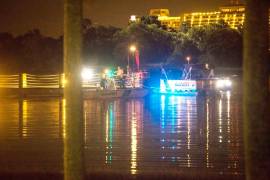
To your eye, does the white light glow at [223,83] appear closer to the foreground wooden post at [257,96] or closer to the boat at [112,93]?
the boat at [112,93]

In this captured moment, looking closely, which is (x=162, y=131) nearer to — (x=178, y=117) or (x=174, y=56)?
(x=178, y=117)

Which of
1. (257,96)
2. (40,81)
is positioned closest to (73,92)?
(257,96)

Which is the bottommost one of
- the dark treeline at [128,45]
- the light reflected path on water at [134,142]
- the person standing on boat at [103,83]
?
the light reflected path on water at [134,142]

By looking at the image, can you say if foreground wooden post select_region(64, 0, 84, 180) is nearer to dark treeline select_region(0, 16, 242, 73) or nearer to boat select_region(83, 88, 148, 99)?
boat select_region(83, 88, 148, 99)

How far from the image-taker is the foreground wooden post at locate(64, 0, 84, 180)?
5.57 m

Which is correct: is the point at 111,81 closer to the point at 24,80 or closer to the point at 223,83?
the point at 24,80

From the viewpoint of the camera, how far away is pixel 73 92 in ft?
18.4

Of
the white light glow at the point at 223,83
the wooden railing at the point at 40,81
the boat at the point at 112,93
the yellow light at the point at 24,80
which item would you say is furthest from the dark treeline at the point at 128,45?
the boat at the point at 112,93

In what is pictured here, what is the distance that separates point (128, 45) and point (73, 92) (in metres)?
73.2

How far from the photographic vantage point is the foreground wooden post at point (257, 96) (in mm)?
4898

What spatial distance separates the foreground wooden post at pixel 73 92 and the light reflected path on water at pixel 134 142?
4791mm

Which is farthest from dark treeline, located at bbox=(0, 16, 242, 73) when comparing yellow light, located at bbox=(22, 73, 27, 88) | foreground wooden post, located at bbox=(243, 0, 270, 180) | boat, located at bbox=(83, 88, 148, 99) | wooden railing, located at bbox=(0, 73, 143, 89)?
foreground wooden post, located at bbox=(243, 0, 270, 180)

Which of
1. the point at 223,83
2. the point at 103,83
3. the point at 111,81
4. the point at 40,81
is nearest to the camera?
the point at 103,83

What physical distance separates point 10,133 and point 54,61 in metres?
53.8
